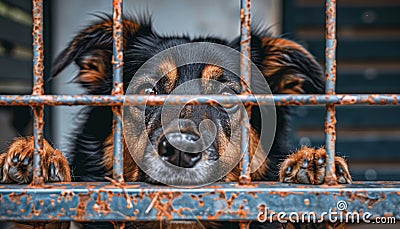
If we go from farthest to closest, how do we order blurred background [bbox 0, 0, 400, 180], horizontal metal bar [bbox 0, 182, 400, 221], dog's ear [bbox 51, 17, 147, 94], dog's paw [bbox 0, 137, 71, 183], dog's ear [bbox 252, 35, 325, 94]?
blurred background [bbox 0, 0, 400, 180]
dog's ear [bbox 252, 35, 325, 94]
dog's ear [bbox 51, 17, 147, 94]
dog's paw [bbox 0, 137, 71, 183]
horizontal metal bar [bbox 0, 182, 400, 221]

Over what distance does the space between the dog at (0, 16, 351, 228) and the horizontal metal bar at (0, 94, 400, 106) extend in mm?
239

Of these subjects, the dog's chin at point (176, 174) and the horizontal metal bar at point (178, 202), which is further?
Answer: the dog's chin at point (176, 174)

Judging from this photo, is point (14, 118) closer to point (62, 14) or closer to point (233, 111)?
point (62, 14)

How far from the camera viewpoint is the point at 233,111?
8.43 ft

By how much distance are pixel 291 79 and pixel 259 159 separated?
470mm

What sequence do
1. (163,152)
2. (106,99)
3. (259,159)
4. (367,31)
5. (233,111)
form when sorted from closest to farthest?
1. (106,99)
2. (163,152)
3. (233,111)
4. (259,159)
5. (367,31)

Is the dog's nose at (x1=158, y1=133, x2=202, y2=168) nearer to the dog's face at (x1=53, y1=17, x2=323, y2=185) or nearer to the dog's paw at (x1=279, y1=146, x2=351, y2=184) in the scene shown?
the dog's face at (x1=53, y1=17, x2=323, y2=185)

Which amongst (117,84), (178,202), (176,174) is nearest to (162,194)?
(178,202)

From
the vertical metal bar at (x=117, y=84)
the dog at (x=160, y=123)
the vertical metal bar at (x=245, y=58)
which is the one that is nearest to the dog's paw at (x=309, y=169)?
the dog at (x=160, y=123)

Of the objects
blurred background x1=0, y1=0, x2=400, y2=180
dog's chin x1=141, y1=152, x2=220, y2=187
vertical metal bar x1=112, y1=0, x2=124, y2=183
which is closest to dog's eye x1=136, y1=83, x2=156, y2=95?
dog's chin x1=141, y1=152, x2=220, y2=187

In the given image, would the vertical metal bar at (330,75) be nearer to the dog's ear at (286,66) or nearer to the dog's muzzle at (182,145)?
the dog's muzzle at (182,145)

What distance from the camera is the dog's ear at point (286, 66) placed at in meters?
2.73

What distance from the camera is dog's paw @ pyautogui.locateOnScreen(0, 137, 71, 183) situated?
5.97 feet

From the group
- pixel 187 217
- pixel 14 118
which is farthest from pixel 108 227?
pixel 14 118
